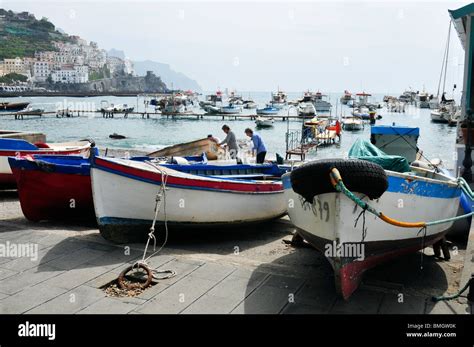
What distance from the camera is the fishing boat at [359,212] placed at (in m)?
5.54

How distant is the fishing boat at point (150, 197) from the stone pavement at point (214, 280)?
1.46 feet

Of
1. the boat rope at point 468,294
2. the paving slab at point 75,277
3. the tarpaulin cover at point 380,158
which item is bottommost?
the paving slab at point 75,277

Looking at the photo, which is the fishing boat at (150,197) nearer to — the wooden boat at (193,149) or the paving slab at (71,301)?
the paving slab at (71,301)

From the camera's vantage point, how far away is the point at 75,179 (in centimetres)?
978

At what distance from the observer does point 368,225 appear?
5828 mm

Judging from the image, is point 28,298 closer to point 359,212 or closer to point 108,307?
point 108,307

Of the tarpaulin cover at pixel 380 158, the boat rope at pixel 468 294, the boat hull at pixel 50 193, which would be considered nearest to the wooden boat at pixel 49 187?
the boat hull at pixel 50 193

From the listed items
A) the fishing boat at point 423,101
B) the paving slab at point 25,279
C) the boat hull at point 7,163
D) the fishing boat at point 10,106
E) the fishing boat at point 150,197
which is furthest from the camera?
the fishing boat at point 423,101

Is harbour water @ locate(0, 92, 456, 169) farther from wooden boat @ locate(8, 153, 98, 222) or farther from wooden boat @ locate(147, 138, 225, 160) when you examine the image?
wooden boat @ locate(8, 153, 98, 222)

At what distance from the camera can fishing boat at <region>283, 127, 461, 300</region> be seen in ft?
18.2

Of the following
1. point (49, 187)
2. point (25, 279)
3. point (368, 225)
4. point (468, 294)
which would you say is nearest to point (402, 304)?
point (468, 294)

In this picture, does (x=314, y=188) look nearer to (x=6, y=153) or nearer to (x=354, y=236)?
(x=354, y=236)
